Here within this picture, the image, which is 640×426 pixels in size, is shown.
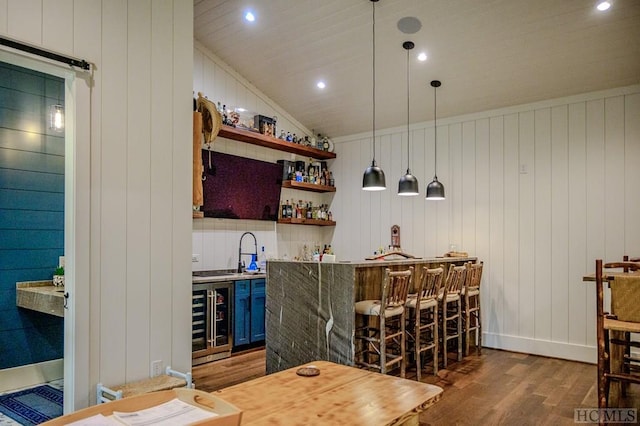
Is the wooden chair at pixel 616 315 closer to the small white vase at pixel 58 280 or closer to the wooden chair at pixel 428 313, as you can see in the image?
the wooden chair at pixel 428 313

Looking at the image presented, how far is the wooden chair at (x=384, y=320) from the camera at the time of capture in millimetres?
3672

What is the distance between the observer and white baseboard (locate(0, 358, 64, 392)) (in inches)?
154

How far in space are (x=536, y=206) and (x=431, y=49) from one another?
2238 mm

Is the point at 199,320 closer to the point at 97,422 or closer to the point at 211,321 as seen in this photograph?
the point at 211,321

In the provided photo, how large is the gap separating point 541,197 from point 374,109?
2.38 metres

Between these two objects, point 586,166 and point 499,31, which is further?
point 586,166

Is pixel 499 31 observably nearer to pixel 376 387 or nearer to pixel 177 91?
pixel 177 91

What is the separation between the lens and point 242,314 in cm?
522

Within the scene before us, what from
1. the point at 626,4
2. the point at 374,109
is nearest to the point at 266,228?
the point at 374,109

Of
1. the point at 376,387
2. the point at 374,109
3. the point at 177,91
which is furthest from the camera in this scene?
the point at 374,109

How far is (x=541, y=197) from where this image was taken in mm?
5207

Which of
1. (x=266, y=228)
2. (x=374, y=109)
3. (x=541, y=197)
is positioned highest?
(x=374, y=109)

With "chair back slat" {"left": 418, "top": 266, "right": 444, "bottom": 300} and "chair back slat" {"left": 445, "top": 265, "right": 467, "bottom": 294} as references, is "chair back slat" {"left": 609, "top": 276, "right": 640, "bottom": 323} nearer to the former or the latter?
"chair back slat" {"left": 418, "top": 266, "right": 444, "bottom": 300}

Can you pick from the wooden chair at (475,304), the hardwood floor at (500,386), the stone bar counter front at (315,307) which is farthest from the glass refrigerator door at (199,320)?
the wooden chair at (475,304)
